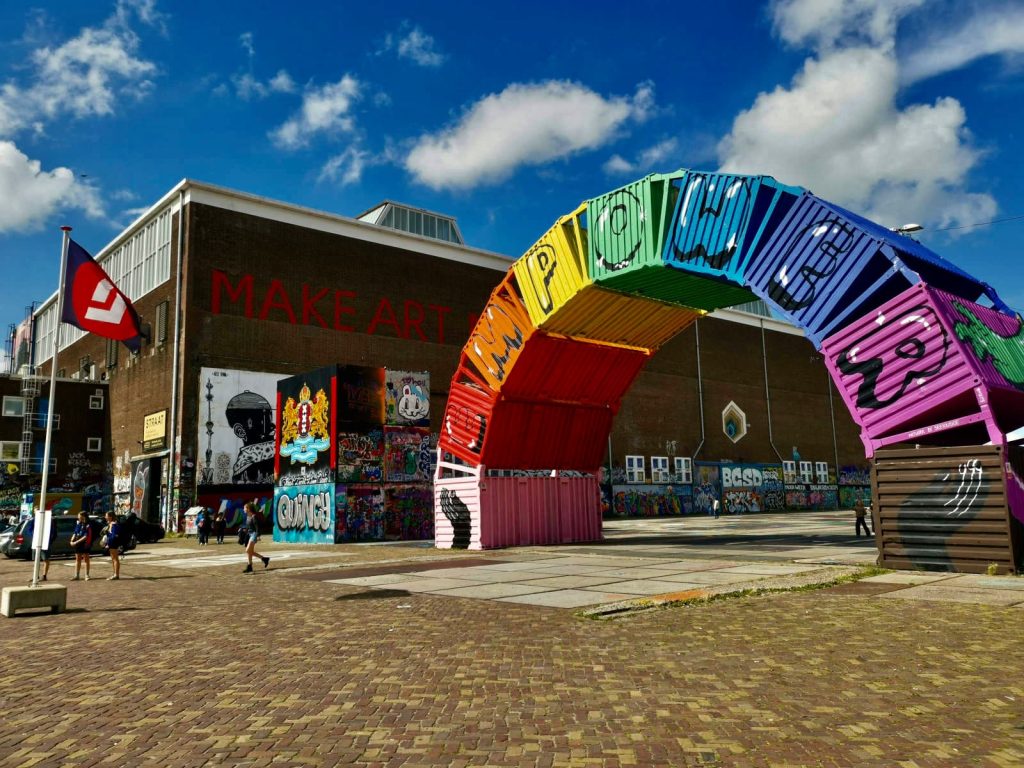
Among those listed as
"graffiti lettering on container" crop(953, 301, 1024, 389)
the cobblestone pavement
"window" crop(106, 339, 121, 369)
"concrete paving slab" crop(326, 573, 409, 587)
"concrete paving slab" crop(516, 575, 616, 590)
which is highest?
"window" crop(106, 339, 121, 369)

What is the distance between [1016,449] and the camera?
1440 cm

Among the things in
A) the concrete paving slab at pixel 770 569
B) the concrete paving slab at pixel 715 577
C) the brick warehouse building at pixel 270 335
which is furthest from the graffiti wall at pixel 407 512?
the concrete paving slab at pixel 715 577

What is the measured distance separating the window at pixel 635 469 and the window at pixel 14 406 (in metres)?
47.4

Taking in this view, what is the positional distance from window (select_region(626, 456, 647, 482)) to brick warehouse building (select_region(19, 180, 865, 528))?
0.49ft

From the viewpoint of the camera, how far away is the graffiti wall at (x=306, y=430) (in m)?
33.7

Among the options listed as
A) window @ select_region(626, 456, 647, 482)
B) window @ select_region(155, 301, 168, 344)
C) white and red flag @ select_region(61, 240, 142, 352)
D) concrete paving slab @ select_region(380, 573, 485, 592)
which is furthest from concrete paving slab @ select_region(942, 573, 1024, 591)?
window @ select_region(626, 456, 647, 482)

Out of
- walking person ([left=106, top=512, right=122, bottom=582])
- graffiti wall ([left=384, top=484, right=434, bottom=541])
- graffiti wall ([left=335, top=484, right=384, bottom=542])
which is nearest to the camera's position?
walking person ([left=106, top=512, right=122, bottom=582])

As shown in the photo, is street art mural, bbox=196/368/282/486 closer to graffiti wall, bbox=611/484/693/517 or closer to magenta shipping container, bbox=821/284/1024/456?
graffiti wall, bbox=611/484/693/517

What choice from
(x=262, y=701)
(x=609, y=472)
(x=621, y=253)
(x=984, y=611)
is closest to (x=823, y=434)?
(x=609, y=472)

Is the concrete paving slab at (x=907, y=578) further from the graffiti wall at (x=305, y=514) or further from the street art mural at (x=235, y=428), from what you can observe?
the street art mural at (x=235, y=428)

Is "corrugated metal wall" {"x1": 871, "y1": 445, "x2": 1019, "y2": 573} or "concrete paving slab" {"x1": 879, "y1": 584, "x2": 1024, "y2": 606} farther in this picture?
"corrugated metal wall" {"x1": 871, "y1": 445, "x2": 1019, "y2": 573}

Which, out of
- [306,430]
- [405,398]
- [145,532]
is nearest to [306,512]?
[306,430]

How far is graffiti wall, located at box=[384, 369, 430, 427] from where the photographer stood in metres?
34.7

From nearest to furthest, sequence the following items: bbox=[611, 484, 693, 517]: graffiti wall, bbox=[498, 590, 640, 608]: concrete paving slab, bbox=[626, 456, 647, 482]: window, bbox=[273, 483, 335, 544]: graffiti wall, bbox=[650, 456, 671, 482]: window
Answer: bbox=[498, 590, 640, 608]: concrete paving slab → bbox=[273, 483, 335, 544]: graffiti wall → bbox=[611, 484, 693, 517]: graffiti wall → bbox=[626, 456, 647, 482]: window → bbox=[650, 456, 671, 482]: window
